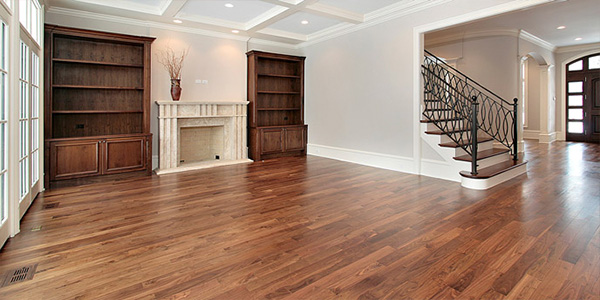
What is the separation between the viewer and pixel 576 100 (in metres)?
10.1

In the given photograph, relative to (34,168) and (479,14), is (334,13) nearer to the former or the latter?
(479,14)

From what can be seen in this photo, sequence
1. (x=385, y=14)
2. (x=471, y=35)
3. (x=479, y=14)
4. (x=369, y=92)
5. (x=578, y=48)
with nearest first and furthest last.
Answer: (x=479, y=14) → (x=385, y=14) → (x=369, y=92) → (x=471, y=35) → (x=578, y=48)

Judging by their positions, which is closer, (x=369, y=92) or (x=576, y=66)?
(x=369, y=92)

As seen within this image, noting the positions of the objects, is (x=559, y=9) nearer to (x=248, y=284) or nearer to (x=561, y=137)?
(x=561, y=137)

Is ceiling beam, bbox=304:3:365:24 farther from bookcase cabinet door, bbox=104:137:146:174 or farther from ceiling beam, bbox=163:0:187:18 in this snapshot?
bookcase cabinet door, bbox=104:137:146:174

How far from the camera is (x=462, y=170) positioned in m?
4.93

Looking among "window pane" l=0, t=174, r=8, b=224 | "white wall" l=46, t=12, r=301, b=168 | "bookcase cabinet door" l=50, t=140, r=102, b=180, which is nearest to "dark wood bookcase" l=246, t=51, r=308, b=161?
"white wall" l=46, t=12, r=301, b=168

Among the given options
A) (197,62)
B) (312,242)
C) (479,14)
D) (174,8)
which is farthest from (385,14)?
(312,242)

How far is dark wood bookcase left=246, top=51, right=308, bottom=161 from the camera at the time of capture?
7262 millimetres

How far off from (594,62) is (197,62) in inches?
437

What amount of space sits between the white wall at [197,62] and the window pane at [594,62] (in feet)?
30.6

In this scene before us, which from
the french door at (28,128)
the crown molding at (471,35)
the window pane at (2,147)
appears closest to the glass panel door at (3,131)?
the window pane at (2,147)

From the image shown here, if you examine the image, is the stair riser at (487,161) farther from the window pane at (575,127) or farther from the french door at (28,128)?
the window pane at (575,127)

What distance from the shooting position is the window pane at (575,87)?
32.6 ft
